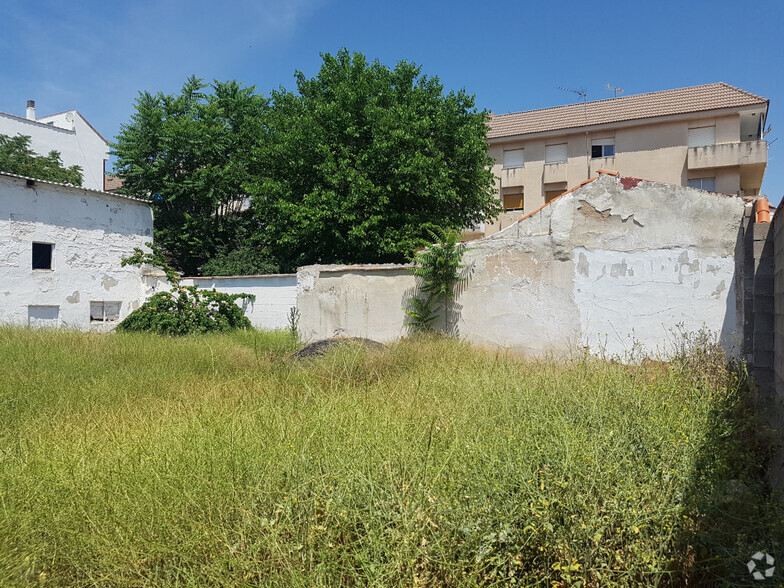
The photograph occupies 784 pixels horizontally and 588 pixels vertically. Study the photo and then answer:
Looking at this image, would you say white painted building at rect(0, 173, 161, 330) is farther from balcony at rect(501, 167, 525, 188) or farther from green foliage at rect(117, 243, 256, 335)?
balcony at rect(501, 167, 525, 188)

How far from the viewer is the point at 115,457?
3.45 meters

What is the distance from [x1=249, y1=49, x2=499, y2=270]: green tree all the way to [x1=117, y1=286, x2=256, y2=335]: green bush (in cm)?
349

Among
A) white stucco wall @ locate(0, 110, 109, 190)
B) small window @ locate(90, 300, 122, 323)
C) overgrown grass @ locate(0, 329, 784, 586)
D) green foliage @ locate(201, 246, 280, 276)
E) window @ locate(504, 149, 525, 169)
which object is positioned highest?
white stucco wall @ locate(0, 110, 109, 190)

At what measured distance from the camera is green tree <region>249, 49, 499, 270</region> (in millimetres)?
15367

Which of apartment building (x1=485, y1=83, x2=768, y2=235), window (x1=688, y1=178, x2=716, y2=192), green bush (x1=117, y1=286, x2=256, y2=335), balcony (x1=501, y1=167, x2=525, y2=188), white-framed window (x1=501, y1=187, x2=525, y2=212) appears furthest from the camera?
white-framed window (x1=501, y1=187, x2=525, y2=212)

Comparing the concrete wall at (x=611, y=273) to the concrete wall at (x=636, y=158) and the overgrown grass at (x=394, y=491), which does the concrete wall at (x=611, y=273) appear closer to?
the overgrown grass at (x=394, y=491)

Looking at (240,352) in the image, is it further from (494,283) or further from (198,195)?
(198,195)

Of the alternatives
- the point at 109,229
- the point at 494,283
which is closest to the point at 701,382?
the point at 494,283

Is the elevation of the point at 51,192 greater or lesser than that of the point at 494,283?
greater

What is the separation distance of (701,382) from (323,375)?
3915 millimetres

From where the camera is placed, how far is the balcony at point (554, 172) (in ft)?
78.9

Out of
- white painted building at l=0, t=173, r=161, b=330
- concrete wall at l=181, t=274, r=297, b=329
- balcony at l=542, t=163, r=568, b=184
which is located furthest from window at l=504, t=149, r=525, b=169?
A: white painted building at l=0, t=173, r=161, b=330

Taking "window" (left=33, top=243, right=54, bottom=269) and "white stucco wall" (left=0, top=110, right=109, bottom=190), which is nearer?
"window" (left=33, top=243, right=54, bottom=269)

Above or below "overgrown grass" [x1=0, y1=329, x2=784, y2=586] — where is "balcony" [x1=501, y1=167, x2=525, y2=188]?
above
